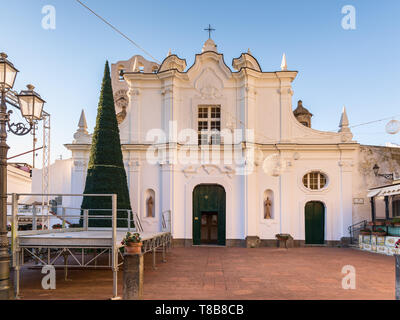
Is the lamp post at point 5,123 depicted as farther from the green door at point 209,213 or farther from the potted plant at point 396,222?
the potted plant at point 396,222

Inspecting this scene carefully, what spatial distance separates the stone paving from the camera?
8.09m

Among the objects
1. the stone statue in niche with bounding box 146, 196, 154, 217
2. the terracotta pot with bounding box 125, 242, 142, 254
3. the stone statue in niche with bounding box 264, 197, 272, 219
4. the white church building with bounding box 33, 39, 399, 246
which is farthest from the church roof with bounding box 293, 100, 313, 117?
the terracotta pot with bounding box 125, 242, 142, 254

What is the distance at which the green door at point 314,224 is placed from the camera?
18.6 m

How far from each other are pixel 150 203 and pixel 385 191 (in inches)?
458

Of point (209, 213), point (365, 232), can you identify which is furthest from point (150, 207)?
point (365, 232)

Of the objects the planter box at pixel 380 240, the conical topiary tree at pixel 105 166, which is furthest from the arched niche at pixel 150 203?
the planter box at pixel 380 240

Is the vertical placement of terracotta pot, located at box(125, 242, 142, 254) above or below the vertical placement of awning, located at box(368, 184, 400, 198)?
below

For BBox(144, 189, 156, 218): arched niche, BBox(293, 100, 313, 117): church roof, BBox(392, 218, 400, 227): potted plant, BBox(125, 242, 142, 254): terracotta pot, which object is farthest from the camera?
BBox(293, 100, 313, 117): church roof

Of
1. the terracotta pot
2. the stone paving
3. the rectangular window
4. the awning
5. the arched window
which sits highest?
the rectangular window

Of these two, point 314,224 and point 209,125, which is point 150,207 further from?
point 314,224

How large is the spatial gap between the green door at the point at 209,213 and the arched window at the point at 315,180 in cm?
455

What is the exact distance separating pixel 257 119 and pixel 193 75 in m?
4.27

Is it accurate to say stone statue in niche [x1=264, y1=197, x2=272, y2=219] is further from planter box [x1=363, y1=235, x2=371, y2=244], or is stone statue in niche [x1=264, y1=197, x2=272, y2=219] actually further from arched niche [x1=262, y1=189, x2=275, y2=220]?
planter box [x1=363, y1=235, x2=371, y2=244]

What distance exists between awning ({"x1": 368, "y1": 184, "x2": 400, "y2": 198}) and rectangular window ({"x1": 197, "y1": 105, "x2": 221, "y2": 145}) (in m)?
8.18
